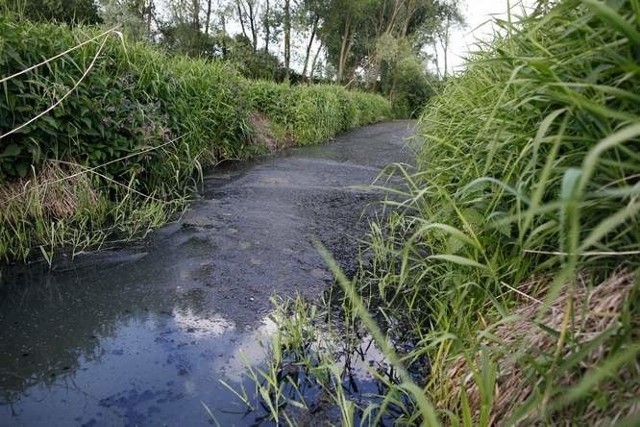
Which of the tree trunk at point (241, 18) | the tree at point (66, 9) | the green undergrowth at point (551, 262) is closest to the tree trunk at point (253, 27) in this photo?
the tree trunk at point (241, 18)

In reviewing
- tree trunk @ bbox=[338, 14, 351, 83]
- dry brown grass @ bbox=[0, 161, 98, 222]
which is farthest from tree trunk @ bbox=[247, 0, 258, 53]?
dry brown grass @ bbox=[0, 161, 98, 222]

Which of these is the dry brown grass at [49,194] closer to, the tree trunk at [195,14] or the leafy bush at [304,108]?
the leafy bush at [304,108]

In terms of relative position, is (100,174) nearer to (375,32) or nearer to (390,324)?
(390,324)

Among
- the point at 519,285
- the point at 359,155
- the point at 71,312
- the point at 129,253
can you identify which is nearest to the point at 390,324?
the point at 519,285

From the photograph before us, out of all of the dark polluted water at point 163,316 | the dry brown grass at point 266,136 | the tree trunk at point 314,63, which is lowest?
the dark polluted water at point 163,316

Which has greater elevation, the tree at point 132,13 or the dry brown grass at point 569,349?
the tree at point 132,13

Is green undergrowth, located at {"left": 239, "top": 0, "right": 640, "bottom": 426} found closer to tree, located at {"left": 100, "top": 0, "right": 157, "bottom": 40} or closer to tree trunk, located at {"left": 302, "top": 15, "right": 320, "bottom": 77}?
tree, located at {"left": 100, "top": 0, "right": 157, "bottom": 40}

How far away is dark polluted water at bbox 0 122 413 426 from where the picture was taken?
1.62m

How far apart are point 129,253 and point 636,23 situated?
3020 millimetres

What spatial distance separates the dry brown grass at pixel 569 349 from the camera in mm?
889

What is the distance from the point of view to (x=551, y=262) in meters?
1.28

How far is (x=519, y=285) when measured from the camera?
4.83 ft

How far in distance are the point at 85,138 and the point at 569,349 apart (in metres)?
3.48

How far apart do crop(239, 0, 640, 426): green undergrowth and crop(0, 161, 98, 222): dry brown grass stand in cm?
213
